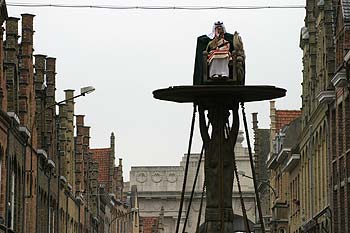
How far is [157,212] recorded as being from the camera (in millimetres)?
158250

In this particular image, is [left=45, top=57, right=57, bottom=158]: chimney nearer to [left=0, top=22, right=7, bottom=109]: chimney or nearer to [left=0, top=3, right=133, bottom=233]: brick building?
[left=0, top=3, right=133, bottom=233]: brick building

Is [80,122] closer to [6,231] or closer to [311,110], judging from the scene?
[311,110]

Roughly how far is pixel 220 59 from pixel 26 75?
34.6 meters

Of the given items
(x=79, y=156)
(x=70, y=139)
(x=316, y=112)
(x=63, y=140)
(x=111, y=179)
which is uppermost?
(x=111, y=179)

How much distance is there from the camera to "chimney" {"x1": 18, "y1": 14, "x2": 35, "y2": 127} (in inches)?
2361

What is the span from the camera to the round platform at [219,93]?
26.8 meters

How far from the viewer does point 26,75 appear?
61031mm

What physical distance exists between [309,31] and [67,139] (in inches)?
793

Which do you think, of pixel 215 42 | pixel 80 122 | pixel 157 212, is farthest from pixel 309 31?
pixel 157 212

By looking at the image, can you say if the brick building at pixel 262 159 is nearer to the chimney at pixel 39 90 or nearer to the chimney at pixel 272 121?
the chimney at pixel 272 121

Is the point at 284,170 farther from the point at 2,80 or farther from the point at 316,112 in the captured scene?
the point at 2,80

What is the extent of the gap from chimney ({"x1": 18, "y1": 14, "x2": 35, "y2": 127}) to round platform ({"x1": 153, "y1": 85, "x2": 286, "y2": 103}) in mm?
32484

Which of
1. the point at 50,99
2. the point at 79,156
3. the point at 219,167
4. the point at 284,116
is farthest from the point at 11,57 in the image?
the point at 284,116

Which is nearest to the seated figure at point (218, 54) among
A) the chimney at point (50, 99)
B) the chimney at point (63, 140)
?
the chimney at point (50, 99)
